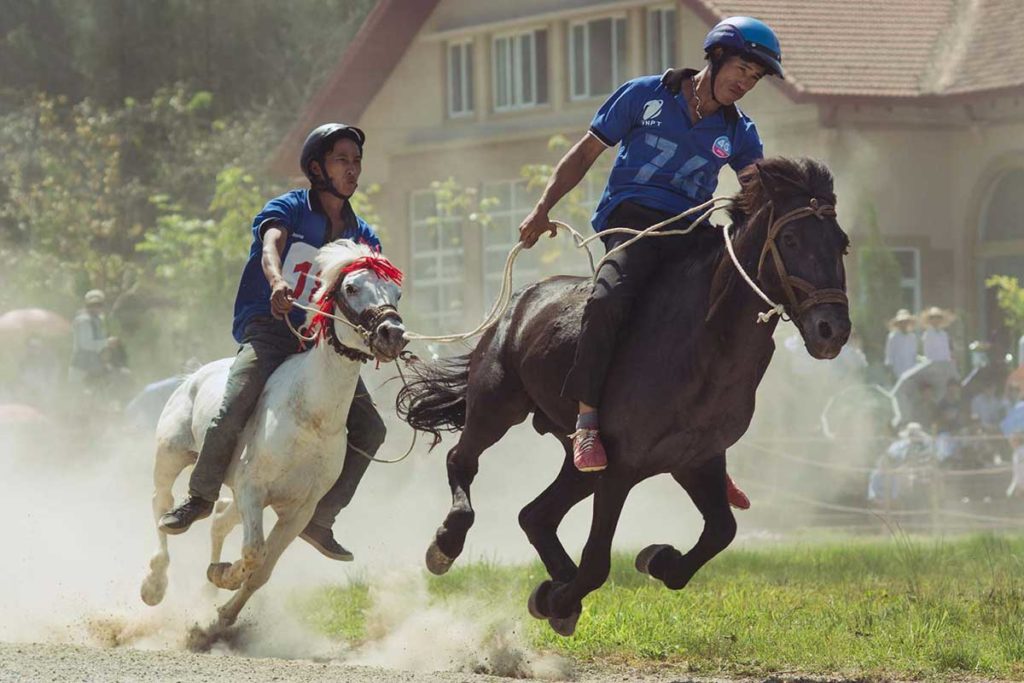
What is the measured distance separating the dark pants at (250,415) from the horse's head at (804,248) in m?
2.81

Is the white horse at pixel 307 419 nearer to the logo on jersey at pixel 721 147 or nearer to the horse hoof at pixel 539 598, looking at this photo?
the horse hoof at pixel 539 598

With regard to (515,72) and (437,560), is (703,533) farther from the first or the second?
(515,72)

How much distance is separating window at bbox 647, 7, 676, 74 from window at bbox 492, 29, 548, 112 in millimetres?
2656

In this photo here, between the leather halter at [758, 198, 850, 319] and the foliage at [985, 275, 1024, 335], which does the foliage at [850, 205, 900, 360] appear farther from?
the leather halter at [758, 198, 850, 319]

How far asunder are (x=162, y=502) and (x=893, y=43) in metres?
18.3

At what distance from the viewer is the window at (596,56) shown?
30.5m

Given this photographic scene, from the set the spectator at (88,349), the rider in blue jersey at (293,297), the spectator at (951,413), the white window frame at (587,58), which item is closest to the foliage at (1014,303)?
the spectator at (951,413)

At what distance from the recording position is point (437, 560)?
9.58 metres

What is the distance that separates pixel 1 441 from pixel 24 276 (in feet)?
69.0

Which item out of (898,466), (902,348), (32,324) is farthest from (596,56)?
(898,466)

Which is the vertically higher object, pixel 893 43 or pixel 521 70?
pixel 521 70

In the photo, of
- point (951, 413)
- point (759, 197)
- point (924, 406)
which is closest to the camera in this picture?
point (759, 197)

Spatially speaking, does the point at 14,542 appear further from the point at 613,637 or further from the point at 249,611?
the point at 613,637

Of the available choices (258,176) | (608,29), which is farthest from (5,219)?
(608,29)
